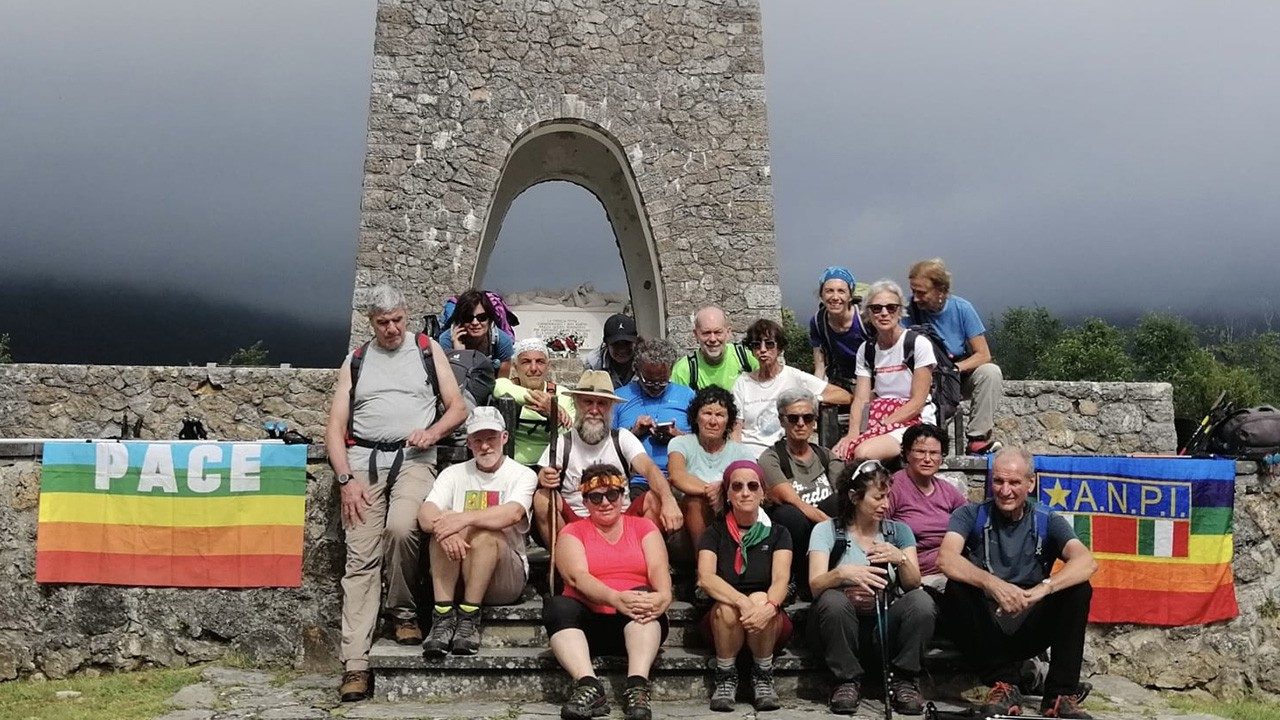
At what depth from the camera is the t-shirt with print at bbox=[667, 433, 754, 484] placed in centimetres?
550

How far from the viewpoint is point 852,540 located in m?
5.16

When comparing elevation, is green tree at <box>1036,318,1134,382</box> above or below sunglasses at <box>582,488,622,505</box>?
above

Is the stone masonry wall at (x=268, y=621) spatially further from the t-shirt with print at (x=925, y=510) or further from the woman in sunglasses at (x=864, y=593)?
the woman in sunglasses at (x=864, y=593)

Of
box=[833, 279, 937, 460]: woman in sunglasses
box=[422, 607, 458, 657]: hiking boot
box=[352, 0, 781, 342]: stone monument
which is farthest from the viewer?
box=[352, 0, 781, 342]: stone monument

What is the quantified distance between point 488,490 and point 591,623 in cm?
82

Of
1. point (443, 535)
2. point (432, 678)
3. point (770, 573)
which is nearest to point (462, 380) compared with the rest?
point (443, 535)

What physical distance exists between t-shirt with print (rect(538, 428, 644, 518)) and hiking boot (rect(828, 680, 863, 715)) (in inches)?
53.5

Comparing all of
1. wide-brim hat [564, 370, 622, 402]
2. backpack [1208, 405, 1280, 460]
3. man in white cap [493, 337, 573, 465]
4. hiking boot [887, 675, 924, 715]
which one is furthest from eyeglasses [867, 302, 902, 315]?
backpack [1208, 405, 1280, 460]

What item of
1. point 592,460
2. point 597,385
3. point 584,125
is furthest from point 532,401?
point 584,125

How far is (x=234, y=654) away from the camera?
614cm

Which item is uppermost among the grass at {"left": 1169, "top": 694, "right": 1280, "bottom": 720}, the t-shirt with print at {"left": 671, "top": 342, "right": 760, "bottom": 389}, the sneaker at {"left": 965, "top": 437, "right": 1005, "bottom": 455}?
the t-shirt with print at {"left": 671, "top": 342, "right": 760, "bottom": 389}

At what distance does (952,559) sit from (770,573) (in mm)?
820

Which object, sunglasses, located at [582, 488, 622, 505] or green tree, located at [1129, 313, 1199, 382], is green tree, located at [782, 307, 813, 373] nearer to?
green tree, located at [1129, 313, 1199, 382]

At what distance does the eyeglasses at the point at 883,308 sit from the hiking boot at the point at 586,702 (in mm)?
2538
